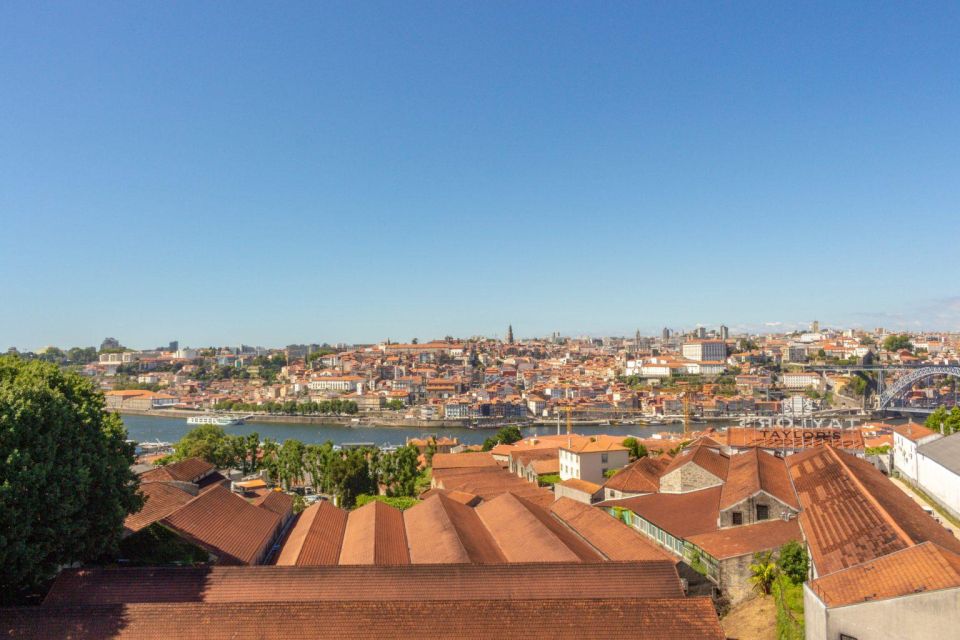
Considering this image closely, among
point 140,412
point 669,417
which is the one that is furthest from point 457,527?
point 140,412

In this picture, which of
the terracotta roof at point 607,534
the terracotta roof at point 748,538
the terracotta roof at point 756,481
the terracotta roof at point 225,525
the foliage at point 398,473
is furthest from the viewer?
the foliage at point 398,473

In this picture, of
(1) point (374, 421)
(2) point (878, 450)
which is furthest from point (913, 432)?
(1) point (374, 421)

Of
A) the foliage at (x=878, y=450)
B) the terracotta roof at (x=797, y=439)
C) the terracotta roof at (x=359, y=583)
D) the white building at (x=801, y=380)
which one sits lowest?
the white building at (x=801, y=380)

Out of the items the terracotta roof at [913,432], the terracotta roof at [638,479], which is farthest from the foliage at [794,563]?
the terracotta roof at [913,432]

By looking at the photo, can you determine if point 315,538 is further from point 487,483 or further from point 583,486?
point 487,483

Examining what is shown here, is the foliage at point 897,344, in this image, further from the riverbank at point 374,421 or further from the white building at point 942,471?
the white building at point 942,471

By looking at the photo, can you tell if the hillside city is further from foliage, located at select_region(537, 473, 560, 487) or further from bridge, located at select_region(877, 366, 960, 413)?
bridge, located at select_region(877, 366, 960, 413)
